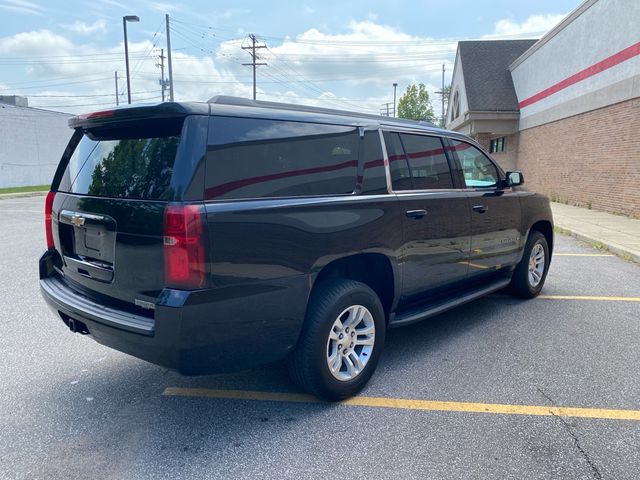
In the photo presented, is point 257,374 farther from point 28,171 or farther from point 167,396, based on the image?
point 28,171

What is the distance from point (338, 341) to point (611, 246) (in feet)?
25.3

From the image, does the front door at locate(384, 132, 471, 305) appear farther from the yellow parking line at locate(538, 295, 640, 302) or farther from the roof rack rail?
the yellow parking line at locate(538, 295, 640, 302)

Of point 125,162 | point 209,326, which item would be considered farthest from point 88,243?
point 209,326

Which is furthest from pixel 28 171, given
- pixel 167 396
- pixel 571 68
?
pixel 167 396

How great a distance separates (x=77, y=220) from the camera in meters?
3.13

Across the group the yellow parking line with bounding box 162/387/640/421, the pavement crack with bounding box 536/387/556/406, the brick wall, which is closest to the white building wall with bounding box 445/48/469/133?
the brick wall

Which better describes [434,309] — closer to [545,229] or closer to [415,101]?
[545,229]

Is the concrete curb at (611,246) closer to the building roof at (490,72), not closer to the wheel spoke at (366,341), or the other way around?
the wheel spoke at (366,341)

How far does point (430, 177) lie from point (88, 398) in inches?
124

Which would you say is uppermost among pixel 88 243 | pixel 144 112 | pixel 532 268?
pixel 144 112

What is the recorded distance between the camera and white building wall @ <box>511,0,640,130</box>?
42.9 ft

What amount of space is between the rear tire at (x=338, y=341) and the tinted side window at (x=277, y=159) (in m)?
0.72

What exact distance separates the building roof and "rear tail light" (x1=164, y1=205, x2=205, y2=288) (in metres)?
23.9

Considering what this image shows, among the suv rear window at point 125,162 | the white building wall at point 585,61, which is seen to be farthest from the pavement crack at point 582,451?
the white building wall at point 585,61
